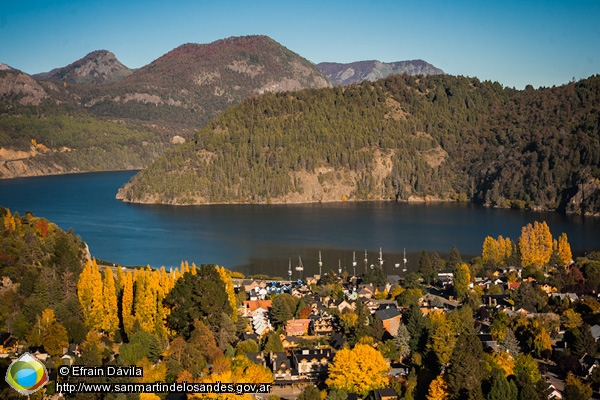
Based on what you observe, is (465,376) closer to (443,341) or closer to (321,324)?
(443,341)

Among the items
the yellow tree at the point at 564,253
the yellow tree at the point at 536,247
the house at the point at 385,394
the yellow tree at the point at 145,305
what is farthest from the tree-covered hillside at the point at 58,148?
the house at the point at 385,394

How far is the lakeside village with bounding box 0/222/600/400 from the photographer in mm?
26062

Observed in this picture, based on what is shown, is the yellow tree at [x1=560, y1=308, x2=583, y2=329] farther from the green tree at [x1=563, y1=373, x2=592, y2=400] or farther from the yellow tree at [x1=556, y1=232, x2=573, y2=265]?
the yellow tree at [x1=556, y1=232, x2=573, y2=265]

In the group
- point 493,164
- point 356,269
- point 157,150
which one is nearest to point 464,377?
point 356,269

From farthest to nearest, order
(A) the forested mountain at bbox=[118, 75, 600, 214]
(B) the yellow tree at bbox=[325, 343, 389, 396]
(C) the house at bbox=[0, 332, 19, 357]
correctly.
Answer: (A) the forested mountain at bbox=[118, 75, 600, 214] → (C) the house at bbox=[0, 332, 19, 357] → (B) the yellow tree at bbox=[325, 343, 389, 396]

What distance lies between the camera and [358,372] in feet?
85.8

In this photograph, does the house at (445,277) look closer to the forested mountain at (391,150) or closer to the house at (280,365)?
the house at (280,365)

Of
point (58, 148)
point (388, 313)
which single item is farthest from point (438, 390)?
point (58, 148)

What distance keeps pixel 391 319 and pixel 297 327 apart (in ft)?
14.3

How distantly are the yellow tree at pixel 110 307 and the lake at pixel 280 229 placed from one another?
67.3ft

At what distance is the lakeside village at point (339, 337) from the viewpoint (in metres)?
26.1

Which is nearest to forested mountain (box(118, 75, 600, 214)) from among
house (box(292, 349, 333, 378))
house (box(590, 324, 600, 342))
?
house (box(590, 324, 600, 342))

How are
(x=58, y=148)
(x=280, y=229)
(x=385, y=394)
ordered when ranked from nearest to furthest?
(x=385, y=394)
(x=280, y=229)
(x=58, y=148)

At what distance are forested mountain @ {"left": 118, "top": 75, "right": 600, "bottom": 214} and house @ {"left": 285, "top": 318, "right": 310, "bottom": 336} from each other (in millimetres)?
65492
